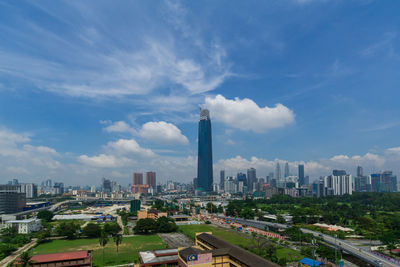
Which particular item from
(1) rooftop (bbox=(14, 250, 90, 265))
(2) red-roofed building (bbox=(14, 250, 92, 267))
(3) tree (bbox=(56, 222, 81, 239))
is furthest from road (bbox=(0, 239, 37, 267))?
(2) red-roofed building (bbox=(14, 250, 92, 267))

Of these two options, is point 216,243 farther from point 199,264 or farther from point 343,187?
point 343,187

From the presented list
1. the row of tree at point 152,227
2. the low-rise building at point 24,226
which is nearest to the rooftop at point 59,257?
the row of tree at point 152,227


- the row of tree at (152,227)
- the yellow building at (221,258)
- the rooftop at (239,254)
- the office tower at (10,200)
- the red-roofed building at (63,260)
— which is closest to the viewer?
the rooftop at (239,254)

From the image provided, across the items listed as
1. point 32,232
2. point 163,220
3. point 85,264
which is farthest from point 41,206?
point 85,264

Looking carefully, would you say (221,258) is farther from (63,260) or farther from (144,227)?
(144,227)

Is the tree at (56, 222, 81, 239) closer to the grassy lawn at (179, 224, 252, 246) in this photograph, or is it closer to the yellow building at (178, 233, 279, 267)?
the grassy lawn at (179, 224, 252, 246)

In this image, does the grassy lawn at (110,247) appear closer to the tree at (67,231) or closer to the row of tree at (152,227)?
the tree at (67,231)
